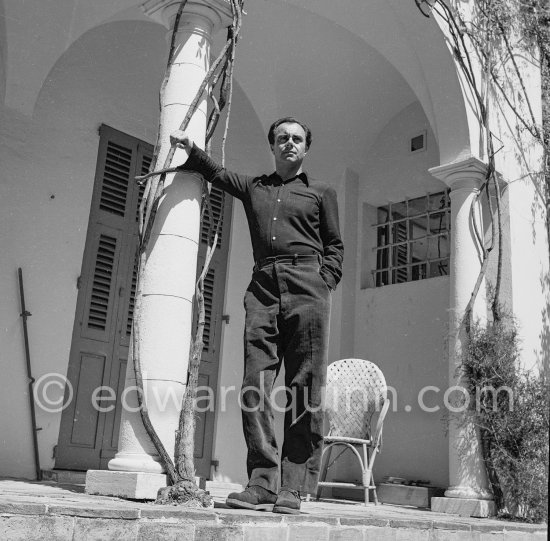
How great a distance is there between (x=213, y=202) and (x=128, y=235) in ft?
3.45

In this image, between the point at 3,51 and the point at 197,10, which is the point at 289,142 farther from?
the point at 3,51

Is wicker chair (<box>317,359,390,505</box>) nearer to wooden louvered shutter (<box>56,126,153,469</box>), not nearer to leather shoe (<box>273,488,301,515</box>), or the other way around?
wooden louvered shutter (<box>56,126,153,469</box>)

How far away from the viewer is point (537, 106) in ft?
22.3

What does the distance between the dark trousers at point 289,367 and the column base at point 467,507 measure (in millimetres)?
2355

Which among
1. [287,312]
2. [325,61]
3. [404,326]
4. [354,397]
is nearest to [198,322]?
[287,312]

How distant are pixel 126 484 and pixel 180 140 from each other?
151cm

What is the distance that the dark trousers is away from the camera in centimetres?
298

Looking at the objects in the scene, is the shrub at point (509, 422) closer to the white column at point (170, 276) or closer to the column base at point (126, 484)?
the white column at point (170, 276)

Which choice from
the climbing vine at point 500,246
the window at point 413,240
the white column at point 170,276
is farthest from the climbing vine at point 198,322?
the window at point 413,240

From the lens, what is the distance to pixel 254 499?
2904mm

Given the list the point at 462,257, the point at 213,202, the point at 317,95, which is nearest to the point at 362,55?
the point at 317,95

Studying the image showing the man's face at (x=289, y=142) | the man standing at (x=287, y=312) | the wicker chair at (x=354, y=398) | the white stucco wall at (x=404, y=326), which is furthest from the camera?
the white stucco wall at (x=404, y=326)

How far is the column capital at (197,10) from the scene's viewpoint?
3789 mm

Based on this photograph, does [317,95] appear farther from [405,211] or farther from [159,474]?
[159,474]
